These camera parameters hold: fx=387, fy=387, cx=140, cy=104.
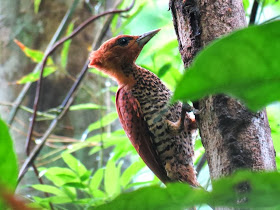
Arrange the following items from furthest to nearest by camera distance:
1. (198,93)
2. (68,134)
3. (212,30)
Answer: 1. (68,134)
2. (212,30)
3. (198,93)

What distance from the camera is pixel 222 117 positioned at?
892 mm

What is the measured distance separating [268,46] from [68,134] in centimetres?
250

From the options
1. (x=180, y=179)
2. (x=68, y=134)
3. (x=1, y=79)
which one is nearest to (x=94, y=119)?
(x=68, y=134)

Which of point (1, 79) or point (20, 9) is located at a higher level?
point (20, 9)

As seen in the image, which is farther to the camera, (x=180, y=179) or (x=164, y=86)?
(x=164, y=86)

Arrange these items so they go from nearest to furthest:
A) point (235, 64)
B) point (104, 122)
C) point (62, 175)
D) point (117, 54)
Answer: point (235, 64) < point (62, 175) < point (104, 122) < point (117, 54)

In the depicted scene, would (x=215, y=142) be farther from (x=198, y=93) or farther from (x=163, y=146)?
(x=163, y=146)

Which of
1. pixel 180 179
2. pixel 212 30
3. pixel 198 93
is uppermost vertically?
pixel 212 30

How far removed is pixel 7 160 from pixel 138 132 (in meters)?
1.47

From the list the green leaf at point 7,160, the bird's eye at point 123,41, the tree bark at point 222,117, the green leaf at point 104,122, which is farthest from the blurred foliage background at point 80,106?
the green leaf at point 7,160

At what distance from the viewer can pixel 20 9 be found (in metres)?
3.01

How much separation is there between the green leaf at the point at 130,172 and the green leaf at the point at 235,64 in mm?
1483

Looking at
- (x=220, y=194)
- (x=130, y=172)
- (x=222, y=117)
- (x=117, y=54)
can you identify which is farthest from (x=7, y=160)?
(x=117, y=54)

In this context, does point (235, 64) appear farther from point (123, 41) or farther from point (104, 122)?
point (123, 41)
